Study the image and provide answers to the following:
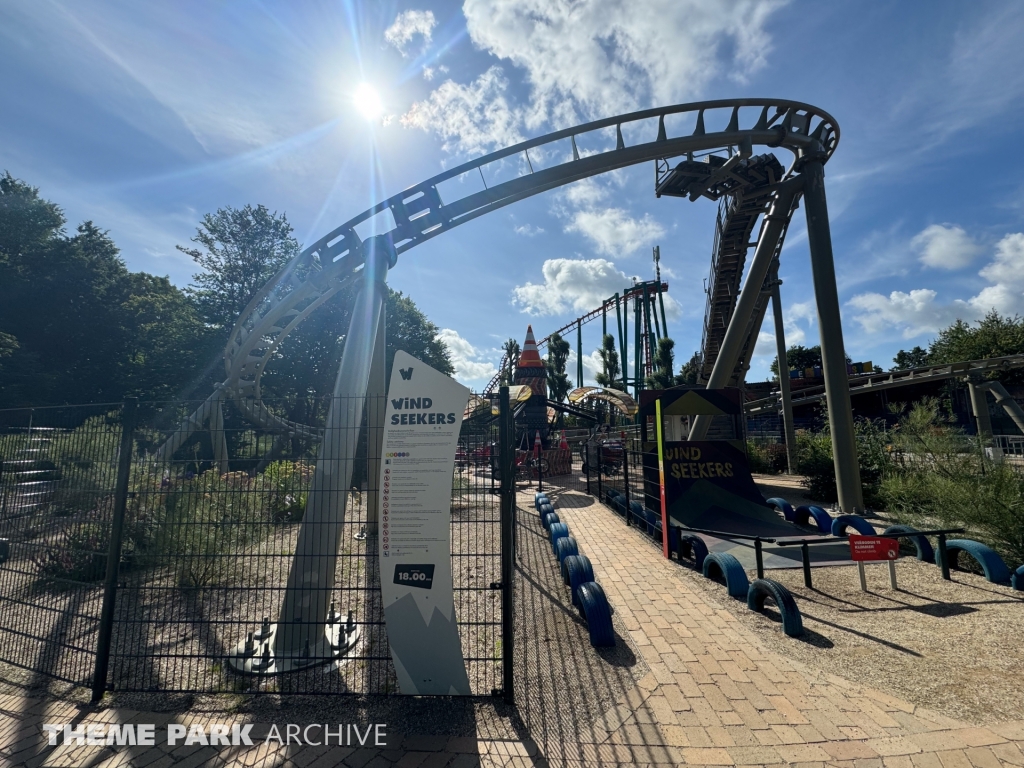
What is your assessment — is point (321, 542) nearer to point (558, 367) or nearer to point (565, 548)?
point (565, 548)

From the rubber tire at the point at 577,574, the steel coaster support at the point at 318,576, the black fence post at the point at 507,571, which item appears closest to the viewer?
the black fence post at the point at 507,571

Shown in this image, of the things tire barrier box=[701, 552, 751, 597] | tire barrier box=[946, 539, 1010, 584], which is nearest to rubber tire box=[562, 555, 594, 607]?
tire barrier box=[701, 552, 751, 597]

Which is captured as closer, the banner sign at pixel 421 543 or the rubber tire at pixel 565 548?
the banner sign at pixel 421 543

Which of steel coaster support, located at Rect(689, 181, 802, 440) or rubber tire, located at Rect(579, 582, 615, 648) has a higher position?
steel coaster support, located at Rect(689, 181, 802, 440)

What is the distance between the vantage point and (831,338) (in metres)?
11.0

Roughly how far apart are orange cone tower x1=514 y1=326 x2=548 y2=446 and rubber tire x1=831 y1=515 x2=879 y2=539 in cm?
1327

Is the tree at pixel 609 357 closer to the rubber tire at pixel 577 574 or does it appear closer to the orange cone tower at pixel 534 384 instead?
the orange cone tower at pixel 534 384

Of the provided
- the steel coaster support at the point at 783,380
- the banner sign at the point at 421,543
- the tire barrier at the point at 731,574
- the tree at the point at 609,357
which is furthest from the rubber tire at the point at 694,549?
the tree at the point at 609,357

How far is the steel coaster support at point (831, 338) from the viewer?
34.4 ft

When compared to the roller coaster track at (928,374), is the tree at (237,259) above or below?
above

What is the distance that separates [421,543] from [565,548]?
368 centimetres

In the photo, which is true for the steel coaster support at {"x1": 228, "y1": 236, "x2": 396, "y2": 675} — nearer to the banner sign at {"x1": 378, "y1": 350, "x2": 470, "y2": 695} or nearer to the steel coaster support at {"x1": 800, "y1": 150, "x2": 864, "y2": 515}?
the banner sign at {"x1": 378, "y1": 350, "x2": 470, "y2": 695}

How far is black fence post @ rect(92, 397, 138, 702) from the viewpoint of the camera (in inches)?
134

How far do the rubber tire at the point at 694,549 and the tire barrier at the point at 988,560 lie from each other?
3131 mm
